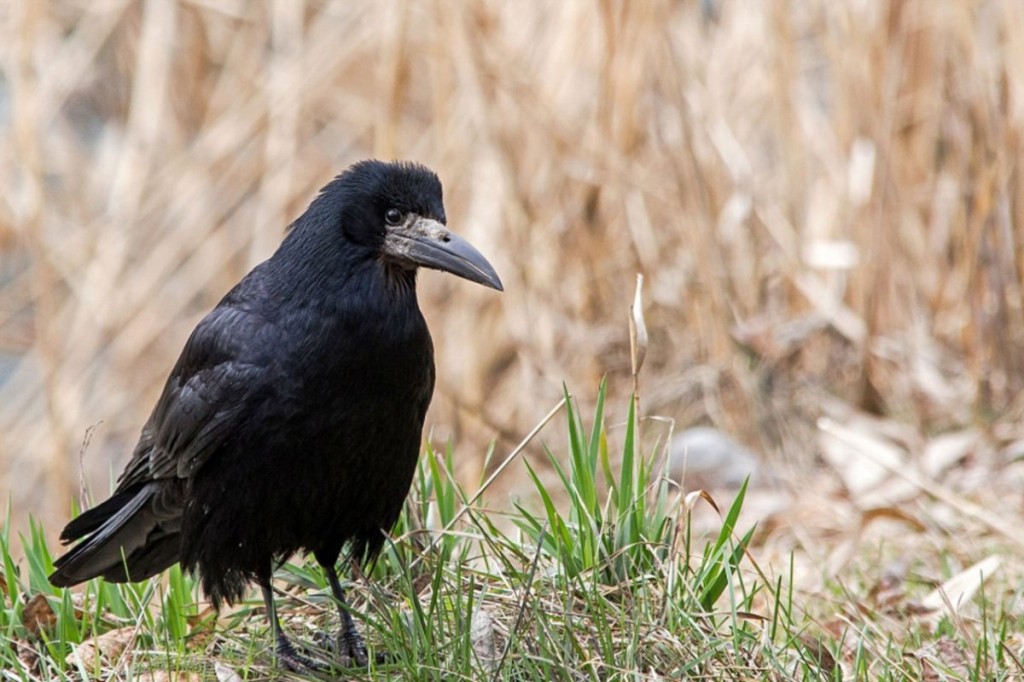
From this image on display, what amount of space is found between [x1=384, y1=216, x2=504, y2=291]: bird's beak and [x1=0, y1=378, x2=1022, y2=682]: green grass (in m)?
0.45

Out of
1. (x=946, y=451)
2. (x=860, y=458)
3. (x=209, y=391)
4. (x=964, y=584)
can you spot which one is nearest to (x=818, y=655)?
(x=964, y=584)

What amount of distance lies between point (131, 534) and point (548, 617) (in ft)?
4.35

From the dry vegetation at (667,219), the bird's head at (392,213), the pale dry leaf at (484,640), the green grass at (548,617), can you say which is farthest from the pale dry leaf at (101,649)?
the dry vegetation at (667,219)

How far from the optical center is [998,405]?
5613 mm

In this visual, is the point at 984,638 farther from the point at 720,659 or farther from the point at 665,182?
the point at 665,182

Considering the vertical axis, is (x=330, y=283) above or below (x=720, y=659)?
above

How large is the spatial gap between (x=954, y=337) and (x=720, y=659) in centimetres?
373

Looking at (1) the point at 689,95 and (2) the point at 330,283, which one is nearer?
(2) the point at 330,283

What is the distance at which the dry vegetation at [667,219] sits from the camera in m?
5.47

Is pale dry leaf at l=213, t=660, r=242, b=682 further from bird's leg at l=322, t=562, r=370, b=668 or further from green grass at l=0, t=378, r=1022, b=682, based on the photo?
bird's leg at l=322, t=562, r=370, b=668

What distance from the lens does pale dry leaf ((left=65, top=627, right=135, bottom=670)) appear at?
10.00ft

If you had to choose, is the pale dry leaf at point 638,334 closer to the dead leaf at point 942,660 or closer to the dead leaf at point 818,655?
the dead leaf at point 818,655

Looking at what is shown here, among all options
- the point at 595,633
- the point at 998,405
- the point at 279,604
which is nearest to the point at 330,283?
the point at 279,604

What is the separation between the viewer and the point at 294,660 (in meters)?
3.11
